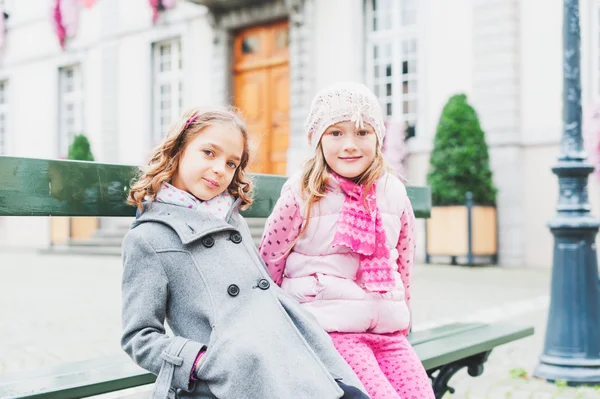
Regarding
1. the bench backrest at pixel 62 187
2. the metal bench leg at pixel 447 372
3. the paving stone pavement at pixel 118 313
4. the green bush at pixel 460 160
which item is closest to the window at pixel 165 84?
the paving stone pavement at pixel 118 313

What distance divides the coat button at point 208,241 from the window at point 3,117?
17757 mm

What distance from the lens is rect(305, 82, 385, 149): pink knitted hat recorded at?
7.78ft

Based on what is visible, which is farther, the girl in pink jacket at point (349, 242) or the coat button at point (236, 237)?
the girl in pink jacket at point (349, 242)

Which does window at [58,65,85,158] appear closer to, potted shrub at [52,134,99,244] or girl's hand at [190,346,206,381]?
potted shrub at [52,134,99,244]

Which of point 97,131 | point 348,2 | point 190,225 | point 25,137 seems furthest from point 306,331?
point 25,137

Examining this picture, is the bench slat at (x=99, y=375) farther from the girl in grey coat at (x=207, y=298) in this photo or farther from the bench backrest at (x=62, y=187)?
the bench backrest at (x=62, y=187)

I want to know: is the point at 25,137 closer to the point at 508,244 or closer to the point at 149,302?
the point at 508,244

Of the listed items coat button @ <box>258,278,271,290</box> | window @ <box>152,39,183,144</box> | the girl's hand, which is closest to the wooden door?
window @ <box>152,39,183,144</box>

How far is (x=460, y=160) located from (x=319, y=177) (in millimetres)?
7798

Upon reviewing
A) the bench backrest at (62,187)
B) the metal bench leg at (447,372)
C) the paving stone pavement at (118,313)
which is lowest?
the paving stone pavement at (118,313)

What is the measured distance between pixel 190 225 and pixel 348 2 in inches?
422

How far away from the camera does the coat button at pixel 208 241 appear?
194 centimetres

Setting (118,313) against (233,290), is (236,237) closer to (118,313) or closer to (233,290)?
(233,290)

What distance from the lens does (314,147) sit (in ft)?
8.14
